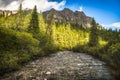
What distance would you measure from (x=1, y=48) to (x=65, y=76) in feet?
35.7

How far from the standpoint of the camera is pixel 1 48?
3259 cm

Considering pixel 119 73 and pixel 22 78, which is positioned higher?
pixel 119 73

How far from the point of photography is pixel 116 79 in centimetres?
2495

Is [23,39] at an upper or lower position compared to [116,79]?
upper

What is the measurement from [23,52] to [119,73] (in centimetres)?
2361

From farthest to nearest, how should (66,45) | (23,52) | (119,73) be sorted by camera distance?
(66,45), (23,52), (119,73)

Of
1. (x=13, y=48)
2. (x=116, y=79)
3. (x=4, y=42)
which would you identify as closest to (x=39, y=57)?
(x=13, y=48)

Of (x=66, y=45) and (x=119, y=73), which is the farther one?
(x=66, y=45)

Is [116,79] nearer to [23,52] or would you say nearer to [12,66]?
[12,66]

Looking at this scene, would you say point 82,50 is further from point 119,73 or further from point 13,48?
point 119,73

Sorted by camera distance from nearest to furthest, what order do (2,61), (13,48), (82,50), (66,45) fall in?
1. (2,61)
2. (13,48)
3. (82,50)
4. (66,45)

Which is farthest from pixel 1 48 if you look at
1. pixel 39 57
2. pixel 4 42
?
pixel 39 57

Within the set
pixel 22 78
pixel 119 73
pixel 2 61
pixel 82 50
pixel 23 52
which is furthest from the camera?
pixel 82 50

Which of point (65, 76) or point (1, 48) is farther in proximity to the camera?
point (1, 48)
